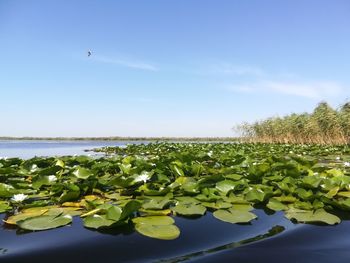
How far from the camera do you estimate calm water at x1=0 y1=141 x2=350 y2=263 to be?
160cm

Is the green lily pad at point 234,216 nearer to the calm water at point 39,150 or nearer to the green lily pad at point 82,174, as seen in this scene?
the green lily pad at point 82,174

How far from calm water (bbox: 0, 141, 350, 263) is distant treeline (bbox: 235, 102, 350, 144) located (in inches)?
681

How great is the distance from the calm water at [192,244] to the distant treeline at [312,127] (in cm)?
1729

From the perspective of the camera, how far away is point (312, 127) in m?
20.0

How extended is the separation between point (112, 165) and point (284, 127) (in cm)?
2121

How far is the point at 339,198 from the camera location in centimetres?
288

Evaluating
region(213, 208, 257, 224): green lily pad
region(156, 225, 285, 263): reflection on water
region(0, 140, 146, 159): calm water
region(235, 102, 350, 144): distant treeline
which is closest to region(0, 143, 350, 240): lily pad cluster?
region(213, 208, 257, 224): green lily pad

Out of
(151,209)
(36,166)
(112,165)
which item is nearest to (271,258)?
(151,209)

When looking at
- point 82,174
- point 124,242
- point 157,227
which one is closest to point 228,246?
point 157,227

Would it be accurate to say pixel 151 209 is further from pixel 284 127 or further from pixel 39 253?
pixel 284 127

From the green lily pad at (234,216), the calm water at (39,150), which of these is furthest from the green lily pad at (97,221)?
the calm water at (39,150)

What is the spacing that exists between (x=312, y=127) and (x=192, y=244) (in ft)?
65.6

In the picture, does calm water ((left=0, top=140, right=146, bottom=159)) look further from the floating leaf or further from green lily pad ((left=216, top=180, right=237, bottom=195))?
the floating leaf

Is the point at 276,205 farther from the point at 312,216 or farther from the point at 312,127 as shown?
the point at 312,127
